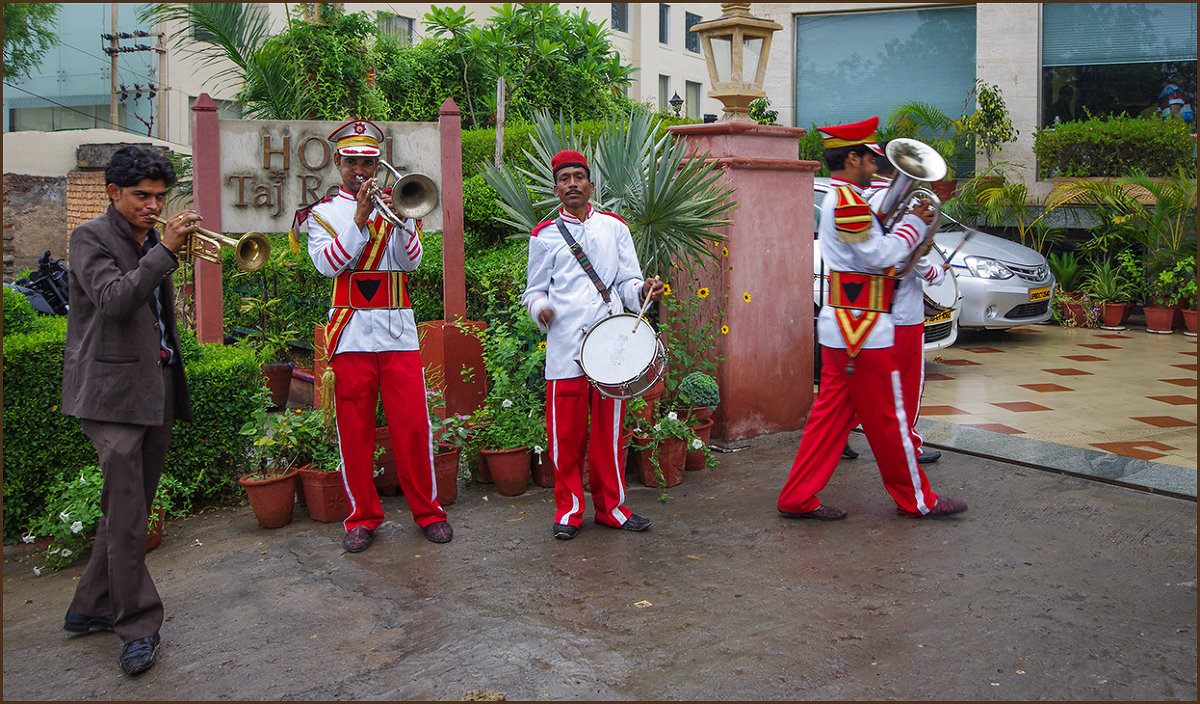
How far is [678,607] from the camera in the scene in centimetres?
413

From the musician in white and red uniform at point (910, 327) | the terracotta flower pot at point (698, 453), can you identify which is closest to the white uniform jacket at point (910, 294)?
the musician in white and red uniform at point (910, 327)

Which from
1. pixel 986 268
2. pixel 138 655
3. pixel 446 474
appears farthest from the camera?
pixel 986 268

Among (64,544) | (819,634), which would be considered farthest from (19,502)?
(819,634)

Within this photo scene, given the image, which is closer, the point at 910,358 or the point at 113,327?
the point at 113,327

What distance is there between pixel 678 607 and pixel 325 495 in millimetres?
2209

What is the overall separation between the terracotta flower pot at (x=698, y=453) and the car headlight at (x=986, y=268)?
5414mm

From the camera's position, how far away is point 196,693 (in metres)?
3.51

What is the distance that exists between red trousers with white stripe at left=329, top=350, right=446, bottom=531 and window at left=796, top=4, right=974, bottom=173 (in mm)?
12073

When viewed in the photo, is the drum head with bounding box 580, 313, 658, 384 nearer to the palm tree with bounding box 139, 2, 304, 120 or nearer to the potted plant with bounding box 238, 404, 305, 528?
the potted plant with bounding box 238, 404, 305, 528

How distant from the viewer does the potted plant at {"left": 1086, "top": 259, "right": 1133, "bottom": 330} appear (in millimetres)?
12000

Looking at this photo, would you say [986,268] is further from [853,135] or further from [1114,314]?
[853,135]

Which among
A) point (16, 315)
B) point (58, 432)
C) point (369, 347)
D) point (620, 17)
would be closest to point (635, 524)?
point (369, 347)

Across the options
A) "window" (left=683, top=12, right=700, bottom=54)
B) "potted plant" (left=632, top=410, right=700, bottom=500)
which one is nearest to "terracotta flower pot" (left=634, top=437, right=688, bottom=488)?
"potted plant" (left=632, top=410, right=700, bottom=500)

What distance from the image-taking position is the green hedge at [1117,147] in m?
12.8
